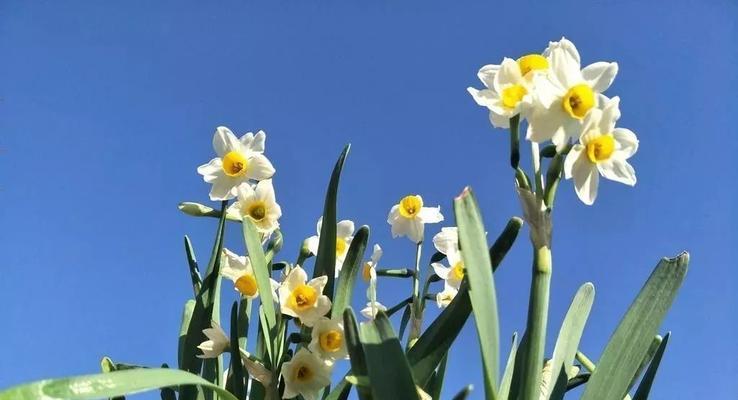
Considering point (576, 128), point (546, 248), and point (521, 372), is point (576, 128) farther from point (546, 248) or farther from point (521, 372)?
point (521, 372)

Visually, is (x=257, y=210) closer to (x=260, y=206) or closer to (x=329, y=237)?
(x=260, y=206)

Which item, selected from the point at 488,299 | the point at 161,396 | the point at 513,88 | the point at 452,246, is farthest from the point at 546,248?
the point at 161,396

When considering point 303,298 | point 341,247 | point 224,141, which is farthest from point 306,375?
point 224,141

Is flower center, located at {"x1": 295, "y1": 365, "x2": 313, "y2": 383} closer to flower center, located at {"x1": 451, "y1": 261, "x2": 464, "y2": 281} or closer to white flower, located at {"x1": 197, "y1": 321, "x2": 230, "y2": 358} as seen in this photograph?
white flower, located at {"x1": 197, "y1": 321, "x2": 230, "y2": 358}

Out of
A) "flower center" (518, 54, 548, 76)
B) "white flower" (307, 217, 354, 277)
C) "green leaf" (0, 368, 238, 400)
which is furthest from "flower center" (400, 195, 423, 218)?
"green leaf" (0, 368, 238, 400)

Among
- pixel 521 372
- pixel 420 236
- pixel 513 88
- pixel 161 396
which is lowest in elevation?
pixel 161 396
